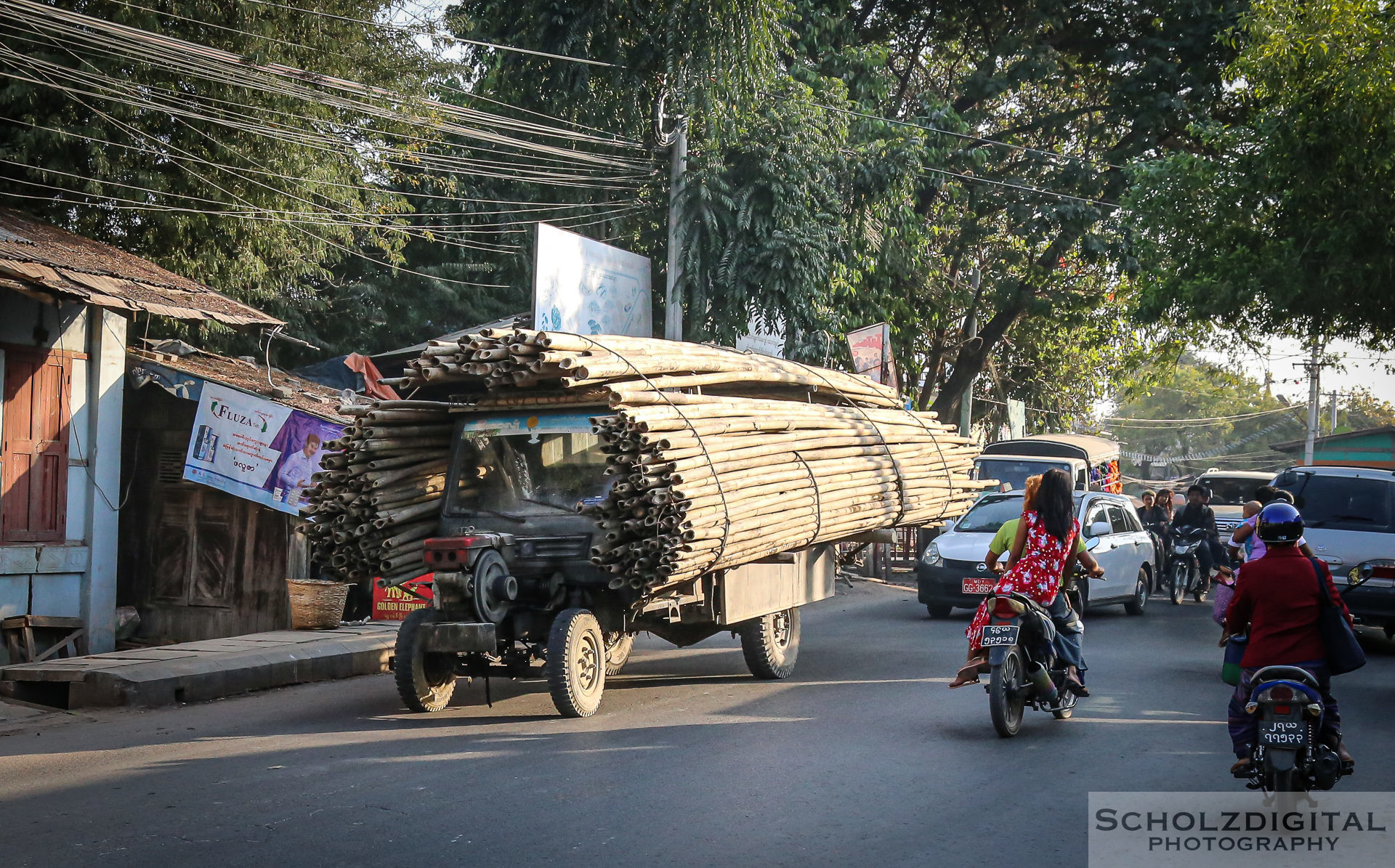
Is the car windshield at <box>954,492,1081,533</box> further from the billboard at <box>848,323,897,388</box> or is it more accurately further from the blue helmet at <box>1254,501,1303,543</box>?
the blue helmet at <box>1254,501,1303,543</box>

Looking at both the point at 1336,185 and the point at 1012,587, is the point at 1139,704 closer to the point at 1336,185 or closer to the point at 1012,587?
the point at 1012,587

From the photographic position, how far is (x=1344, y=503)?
13.5m

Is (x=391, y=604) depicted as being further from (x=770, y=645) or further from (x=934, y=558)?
(x=934, y=558)

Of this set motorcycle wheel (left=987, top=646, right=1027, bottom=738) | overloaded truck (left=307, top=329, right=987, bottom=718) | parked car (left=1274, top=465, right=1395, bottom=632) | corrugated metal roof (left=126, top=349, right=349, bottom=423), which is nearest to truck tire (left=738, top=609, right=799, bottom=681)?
overloaded truck (left=307, top=329, right=987, bottom=718)

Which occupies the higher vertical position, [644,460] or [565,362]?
[565,362]

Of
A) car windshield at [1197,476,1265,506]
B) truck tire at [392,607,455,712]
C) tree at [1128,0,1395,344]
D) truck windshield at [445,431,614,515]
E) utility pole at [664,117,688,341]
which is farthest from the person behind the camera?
car windshield at [1197,476,1265,506]

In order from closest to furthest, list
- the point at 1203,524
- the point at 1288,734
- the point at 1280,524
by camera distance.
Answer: the point at 1288,734, the point at 1280,524, the point at 1203,524

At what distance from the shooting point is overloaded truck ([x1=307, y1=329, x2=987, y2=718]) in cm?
812

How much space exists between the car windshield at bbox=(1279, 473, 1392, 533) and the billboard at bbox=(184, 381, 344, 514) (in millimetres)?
10687

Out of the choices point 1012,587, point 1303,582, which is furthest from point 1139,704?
point 1303,582

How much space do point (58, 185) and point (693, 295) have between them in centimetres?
880

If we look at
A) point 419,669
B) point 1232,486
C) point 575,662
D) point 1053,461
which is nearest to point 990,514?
point 1053,461

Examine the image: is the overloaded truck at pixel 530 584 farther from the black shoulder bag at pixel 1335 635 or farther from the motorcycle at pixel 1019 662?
the black shoulder bag at pixel 1335 635

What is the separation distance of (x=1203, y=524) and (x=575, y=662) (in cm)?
1402
